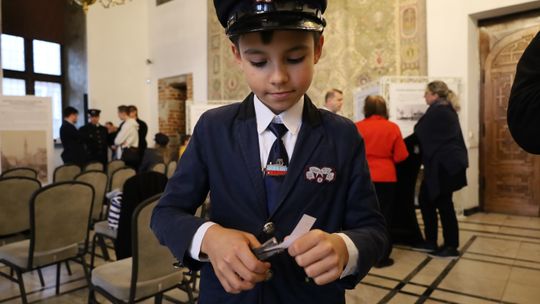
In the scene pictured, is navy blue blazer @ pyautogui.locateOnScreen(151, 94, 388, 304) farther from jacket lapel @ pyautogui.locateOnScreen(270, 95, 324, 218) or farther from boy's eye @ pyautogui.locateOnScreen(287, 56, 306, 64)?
boy's eye @ pyautogui.locateOnScreen(287, 56, 306, 64)

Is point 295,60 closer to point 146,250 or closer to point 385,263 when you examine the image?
point 146,250

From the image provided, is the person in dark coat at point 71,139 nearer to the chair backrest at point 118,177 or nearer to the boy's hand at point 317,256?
the chair backrest at point 118,177

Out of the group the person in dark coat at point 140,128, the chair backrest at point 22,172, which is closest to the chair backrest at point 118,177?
the chair backrest at point 22,172

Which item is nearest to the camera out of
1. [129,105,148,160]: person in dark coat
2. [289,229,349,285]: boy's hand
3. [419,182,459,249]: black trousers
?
[289,229,349,285]: boy's hand

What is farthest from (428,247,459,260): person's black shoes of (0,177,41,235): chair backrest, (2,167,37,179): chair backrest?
(2,167,37,179): chair backrest

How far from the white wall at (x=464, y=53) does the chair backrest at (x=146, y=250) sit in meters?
4.66

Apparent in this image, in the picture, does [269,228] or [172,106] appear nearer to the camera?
[269,228]

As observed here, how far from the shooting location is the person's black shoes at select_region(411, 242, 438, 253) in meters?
3.89

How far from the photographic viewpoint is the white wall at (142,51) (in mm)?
8859

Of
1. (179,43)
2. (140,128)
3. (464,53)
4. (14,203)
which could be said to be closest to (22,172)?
(14,203)

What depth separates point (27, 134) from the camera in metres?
5.19

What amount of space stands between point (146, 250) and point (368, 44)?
5.45 meters

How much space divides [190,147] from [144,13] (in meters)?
9.98

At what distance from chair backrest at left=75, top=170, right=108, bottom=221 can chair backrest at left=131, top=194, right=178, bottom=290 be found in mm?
1995
